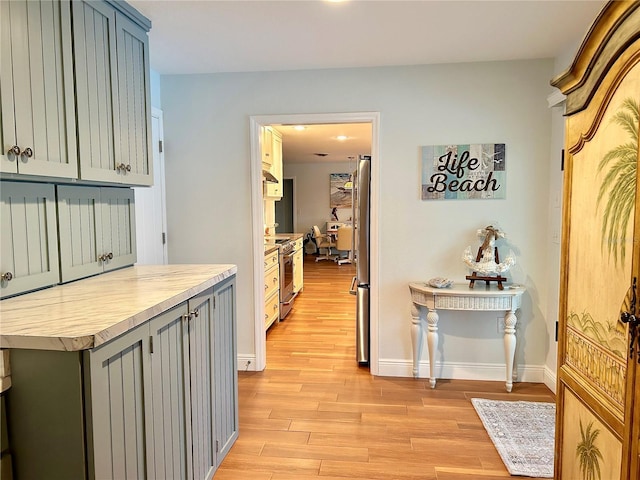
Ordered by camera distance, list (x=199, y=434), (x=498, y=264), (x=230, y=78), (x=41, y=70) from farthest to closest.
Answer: (x=230, y=78) < (x=498, y=264) < (x=199, y=434) < (x=41, y=70)

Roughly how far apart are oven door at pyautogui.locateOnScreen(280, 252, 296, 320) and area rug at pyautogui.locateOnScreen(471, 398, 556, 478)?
2.55m

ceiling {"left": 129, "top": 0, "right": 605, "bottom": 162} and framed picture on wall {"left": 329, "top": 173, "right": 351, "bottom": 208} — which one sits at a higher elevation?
ceiling {"left": 129, "top": 0, "right": 605, "bottom": 162}

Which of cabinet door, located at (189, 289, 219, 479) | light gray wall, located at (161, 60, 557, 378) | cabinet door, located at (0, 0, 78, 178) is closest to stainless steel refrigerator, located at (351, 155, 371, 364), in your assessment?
light gray wall, located at (161, 60, 557, 378)

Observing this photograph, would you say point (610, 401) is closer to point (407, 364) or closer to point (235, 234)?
point (407, 364)

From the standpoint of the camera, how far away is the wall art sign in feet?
10.4

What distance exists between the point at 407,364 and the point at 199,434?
1.92 m

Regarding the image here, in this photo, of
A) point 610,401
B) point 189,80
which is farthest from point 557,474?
point 189,80

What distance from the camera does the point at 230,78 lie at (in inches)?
131

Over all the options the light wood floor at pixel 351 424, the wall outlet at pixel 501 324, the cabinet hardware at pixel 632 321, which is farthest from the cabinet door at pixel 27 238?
the wall outlet at pixel 501 324

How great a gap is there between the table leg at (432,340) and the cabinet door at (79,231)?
87.4 inches

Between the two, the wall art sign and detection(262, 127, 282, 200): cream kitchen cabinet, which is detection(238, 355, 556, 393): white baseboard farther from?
detection(262, 127, 282, 200): cream kitchen cabinet

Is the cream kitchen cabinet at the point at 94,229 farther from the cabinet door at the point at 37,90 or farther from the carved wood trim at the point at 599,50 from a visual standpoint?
the carved wood trim at the point at 599,50

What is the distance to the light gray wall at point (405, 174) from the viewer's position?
3.14 meters

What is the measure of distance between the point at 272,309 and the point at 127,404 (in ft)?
10.5
